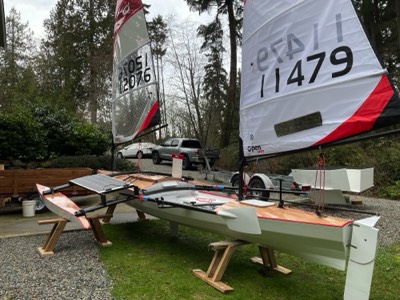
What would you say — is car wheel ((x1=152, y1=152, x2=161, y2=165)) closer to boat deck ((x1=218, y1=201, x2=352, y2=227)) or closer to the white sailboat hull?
the white sailboat hull

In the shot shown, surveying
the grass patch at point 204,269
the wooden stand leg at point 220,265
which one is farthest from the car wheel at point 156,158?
the wooden stand leg at point 220,265

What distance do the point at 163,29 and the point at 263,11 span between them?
19.6 meters

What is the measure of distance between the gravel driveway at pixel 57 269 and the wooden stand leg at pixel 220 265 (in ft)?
3.31

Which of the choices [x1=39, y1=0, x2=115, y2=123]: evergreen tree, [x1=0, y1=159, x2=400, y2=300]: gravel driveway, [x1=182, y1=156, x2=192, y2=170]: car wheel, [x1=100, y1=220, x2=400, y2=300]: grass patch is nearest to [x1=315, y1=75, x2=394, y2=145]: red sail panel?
[x1=100, y1=220, x2=400, y2=300]: grass patch

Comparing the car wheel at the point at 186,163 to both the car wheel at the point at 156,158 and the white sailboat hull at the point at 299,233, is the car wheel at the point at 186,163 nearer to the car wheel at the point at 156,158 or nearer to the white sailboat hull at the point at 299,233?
the car wheel at the point at 156,158

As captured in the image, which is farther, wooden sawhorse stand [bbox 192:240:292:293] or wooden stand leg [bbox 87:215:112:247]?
wooden stand leg [bbox 87:215:112:247]

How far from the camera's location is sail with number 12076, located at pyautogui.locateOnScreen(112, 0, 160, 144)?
6.15 metres

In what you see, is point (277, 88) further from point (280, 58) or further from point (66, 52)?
point (66, 52)

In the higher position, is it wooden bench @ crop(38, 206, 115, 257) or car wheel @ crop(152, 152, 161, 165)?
→ car wheel @ crop(152, 152, 161, 165)

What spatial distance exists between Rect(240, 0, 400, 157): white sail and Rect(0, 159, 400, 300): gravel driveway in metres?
2.14

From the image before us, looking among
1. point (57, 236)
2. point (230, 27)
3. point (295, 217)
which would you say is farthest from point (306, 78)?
point (230, 27)

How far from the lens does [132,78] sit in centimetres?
661

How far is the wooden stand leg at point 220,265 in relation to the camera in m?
3.60

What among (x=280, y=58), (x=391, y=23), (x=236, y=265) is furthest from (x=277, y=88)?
(x=391, y=23)
